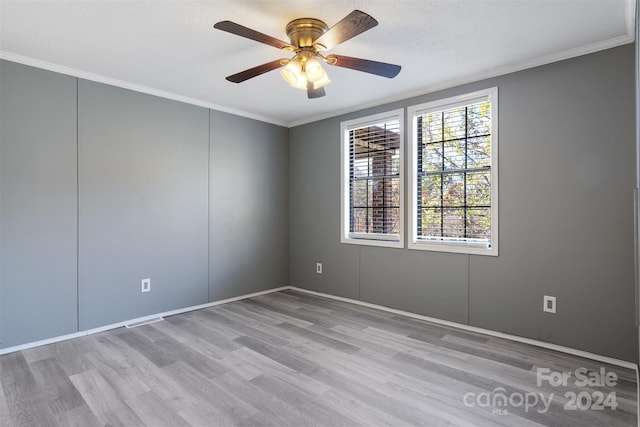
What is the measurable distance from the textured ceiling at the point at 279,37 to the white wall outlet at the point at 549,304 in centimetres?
200

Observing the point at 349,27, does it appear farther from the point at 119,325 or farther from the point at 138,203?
the point at 119,325

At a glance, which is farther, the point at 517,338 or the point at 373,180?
the point at 373,180

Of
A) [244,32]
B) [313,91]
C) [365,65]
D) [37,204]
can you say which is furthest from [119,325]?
[365,65]

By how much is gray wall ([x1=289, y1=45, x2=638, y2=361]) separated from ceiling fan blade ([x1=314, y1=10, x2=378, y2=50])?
72.5 inches

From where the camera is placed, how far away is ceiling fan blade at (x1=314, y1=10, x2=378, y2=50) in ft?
6.12

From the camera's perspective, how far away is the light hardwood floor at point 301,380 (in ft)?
6.60

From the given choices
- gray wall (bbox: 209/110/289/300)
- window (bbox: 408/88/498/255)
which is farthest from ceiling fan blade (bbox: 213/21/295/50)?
gray wall (bbox: 209/110/289/300)

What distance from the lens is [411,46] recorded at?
2740mm

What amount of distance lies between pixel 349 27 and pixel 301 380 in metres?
2.29

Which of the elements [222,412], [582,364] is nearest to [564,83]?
[582,364]

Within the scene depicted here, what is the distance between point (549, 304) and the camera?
9.64 feet

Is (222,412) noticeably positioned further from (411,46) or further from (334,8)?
(411,46)

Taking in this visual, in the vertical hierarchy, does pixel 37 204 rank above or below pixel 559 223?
above

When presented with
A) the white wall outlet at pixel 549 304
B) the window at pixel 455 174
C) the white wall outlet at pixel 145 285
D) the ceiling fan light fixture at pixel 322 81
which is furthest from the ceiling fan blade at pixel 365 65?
the white wall outlet at pixel 145 285
